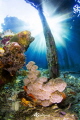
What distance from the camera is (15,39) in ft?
13.5

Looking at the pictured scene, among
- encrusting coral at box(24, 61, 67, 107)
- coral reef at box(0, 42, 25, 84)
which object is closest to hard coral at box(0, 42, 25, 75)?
coral reef at box(0, 42, 25, 84)

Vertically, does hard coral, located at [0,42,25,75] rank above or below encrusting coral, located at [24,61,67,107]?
above

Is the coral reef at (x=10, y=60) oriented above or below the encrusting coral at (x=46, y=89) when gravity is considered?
above

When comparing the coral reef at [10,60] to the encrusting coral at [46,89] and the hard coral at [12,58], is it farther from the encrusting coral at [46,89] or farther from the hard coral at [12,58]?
the encrusting coral at [46,89]

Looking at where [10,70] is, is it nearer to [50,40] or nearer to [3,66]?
[3,66]

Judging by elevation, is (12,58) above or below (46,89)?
above

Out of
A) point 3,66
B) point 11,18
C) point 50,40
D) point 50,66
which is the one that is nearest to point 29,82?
point 3,66

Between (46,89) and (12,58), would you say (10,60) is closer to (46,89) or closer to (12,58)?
(12,58)

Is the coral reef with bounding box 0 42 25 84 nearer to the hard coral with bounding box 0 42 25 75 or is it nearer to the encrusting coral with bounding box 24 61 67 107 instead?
the hard coral with bounding box 0 42 25 75

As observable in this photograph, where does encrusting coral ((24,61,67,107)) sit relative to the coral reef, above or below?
below

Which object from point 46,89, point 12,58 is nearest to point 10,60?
point 12,58

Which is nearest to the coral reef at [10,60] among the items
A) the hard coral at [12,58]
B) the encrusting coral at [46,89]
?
the hard coral at [12,58]

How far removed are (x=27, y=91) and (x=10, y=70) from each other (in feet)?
3.08

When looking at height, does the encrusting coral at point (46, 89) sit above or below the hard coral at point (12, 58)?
below
